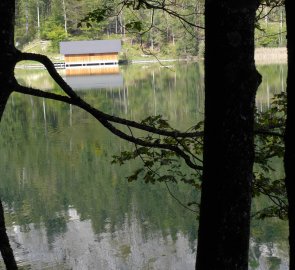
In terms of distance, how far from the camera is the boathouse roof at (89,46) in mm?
62500

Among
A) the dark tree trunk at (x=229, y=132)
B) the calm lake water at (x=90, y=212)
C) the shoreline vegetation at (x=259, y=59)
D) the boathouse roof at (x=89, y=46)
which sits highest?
the boathouse roof at (x=89, y=46)

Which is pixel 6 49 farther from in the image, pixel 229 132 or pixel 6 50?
pixel 229 132

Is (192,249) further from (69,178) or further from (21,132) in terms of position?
(21,132)

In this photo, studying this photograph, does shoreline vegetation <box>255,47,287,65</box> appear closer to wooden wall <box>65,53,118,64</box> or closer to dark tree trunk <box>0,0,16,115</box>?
wooden wall <box>65,53,118,64</box>

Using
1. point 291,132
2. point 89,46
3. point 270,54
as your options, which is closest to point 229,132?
point 291,132

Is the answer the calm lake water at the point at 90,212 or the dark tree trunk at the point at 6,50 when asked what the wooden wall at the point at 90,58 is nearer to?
the calm lake water at the point at 90,212

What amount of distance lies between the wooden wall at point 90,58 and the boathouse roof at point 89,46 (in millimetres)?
852

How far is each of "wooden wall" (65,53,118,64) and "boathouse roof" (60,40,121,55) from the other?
852 mm

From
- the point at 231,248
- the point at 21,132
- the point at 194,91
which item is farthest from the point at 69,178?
the point at 194,91

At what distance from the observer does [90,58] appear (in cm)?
6450

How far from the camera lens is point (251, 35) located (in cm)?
192

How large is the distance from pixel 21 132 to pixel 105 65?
4411 cm

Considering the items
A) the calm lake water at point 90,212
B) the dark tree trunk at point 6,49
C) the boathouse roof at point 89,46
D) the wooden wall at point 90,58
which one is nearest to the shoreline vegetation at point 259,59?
the wooden wall at point 90,58

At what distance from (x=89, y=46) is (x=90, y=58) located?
164 centimetres
